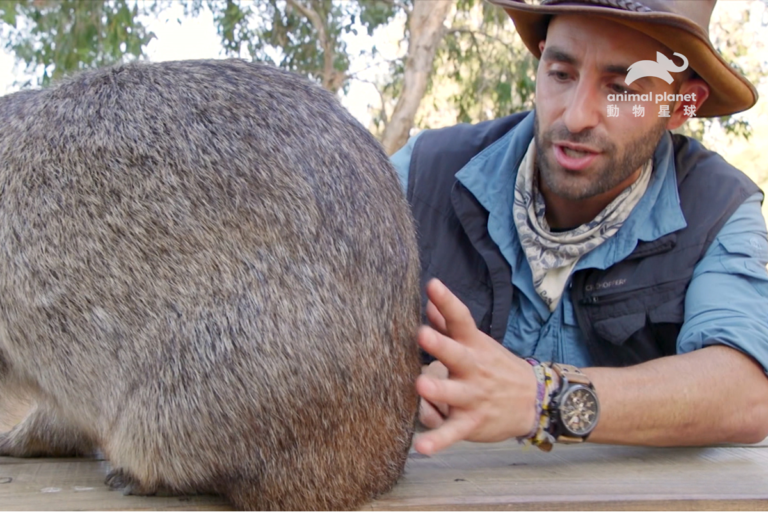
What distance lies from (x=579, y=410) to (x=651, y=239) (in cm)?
95

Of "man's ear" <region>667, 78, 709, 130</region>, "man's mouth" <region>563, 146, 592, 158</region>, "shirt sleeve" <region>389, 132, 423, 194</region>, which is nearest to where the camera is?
"man's mouth" <region>563, 146, 592, 158</region>

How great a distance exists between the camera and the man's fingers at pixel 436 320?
2.41 meters

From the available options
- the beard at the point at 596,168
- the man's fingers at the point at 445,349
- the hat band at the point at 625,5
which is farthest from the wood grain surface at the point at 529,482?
the hat band at the point at 625,5

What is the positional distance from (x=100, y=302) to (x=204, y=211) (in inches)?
14.6

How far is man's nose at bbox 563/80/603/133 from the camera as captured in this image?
9.53ft

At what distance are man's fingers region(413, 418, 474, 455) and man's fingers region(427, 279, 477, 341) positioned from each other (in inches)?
9.2

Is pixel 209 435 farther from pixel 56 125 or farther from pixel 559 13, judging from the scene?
pixel 559 13

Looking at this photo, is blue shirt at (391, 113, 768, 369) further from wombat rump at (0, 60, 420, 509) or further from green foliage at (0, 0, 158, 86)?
green foliage at (0, 0, 158, 86)

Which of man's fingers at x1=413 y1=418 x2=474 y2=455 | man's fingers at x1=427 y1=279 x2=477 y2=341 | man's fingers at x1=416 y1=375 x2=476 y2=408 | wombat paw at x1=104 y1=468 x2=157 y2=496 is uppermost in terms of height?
man's fingers at x1=427 y1=279 x2=477 y2=341

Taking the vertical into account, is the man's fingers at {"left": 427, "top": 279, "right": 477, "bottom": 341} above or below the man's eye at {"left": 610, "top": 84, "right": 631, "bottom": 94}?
A: below

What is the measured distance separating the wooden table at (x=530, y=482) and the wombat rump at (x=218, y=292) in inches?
4.2

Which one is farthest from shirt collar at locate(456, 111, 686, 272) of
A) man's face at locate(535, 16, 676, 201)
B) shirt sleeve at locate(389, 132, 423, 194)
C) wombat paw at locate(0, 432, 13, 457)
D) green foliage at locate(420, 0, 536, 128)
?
green foliage at locate(420, 0, 536, 128)

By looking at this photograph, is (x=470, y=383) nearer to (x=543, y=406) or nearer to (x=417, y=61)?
(x=543, y=406)

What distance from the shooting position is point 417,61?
898 cm
